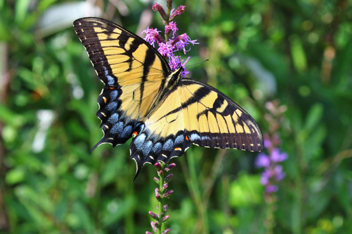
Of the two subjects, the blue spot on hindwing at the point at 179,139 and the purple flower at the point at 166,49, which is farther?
the blue spot on hindwing at the point at 179,139

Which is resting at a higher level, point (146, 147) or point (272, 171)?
point (146, 147)

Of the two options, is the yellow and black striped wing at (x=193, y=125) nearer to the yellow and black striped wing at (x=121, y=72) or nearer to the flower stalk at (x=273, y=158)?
the yellow and black striped wing at (x=121, y=72)

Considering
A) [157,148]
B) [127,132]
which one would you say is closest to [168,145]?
[157,148]

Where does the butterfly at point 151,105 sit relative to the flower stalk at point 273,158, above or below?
above

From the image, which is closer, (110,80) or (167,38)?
(167,38)

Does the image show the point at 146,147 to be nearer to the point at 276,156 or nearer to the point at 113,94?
the point at 113,94

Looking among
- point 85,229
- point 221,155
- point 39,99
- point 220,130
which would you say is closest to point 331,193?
point 221,155

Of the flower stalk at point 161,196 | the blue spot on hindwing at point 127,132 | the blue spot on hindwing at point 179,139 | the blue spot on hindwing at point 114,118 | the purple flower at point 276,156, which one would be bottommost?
the purple flower at point 276,156

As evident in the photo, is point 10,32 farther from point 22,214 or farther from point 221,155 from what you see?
point 221,155

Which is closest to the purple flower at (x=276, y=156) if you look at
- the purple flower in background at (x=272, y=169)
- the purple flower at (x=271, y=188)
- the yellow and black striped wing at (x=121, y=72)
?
the purple flower in background at (x=272, y=169)
